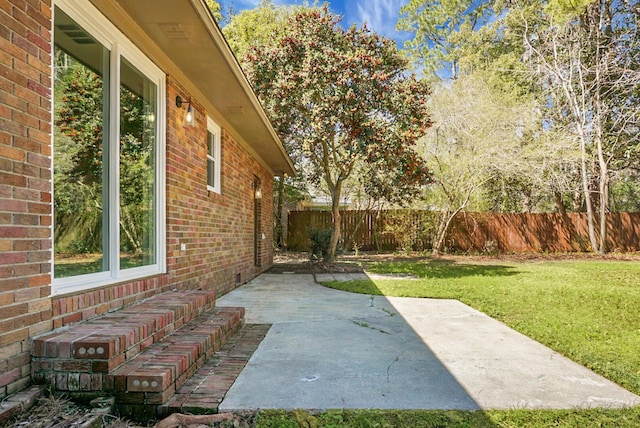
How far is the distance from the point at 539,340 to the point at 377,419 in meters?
2.40

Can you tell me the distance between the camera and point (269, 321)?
4.49 metres

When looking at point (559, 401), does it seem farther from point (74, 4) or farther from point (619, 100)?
point (619, 100)

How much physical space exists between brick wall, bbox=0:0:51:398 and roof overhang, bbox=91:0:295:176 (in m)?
0.88

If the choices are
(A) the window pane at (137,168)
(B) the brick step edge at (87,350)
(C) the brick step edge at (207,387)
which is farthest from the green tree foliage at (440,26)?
(B) the brick step edge at (87,350)

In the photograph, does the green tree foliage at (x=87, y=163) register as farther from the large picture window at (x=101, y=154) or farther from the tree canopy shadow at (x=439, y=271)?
the tree canopy shadow at (x=439, y=271)

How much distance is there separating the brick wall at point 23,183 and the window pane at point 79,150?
21 centimetres

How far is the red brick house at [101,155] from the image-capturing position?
2.07 meters

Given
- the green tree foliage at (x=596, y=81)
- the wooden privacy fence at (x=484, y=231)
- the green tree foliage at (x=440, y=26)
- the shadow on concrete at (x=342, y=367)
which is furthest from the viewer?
the green tree foliage at (x=440, y=26)

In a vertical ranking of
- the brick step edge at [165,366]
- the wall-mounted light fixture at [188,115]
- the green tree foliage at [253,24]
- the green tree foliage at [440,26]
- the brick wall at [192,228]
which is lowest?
the brick step edge at [165,366]

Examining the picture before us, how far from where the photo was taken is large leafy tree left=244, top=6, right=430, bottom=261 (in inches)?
327

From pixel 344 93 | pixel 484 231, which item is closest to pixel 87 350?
pixel 344 93

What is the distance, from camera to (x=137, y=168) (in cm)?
356

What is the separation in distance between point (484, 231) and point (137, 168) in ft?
46.4

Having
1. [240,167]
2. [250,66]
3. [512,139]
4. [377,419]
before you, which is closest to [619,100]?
[512,139]
